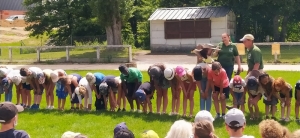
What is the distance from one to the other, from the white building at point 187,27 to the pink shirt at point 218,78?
23.3m

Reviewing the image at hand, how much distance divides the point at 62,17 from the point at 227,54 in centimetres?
3120

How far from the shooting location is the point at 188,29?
110ft

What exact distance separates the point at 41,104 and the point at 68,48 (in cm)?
1457

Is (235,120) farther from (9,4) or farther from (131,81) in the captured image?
(9,4)

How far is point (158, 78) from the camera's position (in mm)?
10023

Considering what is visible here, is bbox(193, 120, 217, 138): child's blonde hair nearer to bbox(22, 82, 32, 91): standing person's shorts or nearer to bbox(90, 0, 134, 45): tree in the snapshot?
bbox(22, 82, 32, 91): standing person's shorts

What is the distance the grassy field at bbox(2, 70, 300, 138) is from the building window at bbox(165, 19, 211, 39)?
22255mm

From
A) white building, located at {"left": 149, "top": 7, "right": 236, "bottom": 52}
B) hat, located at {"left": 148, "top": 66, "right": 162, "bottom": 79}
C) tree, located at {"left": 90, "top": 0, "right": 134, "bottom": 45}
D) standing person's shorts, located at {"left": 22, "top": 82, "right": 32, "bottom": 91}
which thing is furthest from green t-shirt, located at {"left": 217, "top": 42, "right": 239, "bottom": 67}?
white building, located at {"left": 149, "top": 7, "right": 236, "bottom": 52}

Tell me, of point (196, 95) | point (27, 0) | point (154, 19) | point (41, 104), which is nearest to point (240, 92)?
point (196, 95)

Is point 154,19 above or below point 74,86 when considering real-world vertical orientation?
above

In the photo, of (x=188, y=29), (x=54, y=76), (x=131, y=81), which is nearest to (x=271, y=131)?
(x=131, y=81)

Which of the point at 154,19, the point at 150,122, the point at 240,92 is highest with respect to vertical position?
the point at 154,19

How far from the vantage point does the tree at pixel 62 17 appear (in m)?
40.2

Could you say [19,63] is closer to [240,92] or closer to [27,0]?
[27,0]
